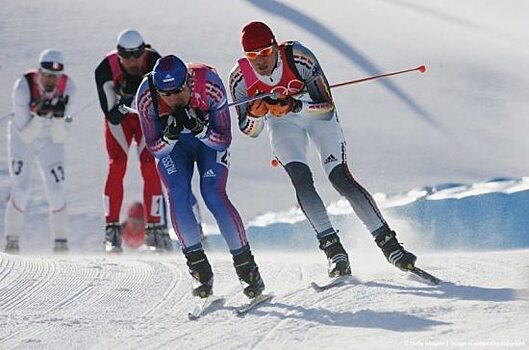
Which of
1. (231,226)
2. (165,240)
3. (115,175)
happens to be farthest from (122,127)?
(231,226)

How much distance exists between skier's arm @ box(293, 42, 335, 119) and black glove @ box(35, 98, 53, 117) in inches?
183

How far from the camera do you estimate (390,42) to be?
2108 centimetres

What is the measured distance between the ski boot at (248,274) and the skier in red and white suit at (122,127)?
10.5 ft

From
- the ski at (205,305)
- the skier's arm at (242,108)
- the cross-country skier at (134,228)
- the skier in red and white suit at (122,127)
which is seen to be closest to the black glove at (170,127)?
the skier's arm at (242,108)

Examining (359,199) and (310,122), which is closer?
(359,199)

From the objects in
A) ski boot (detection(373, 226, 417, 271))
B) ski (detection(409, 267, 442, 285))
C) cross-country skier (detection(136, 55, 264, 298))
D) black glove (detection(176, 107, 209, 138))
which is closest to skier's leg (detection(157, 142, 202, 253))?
cross-country skier (detection(136, 55, 264, 298))

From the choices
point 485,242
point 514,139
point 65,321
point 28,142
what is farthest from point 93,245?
point 65,321

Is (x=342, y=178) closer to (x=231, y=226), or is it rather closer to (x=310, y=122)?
(x=310, y=122)

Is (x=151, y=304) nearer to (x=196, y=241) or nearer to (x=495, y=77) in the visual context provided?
(x=196, y=241)

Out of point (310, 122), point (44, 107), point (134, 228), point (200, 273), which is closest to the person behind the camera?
point (200, 273)

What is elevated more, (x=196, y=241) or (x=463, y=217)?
(x=196, y=241)

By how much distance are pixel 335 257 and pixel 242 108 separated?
109 centimetres

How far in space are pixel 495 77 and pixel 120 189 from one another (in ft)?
32.6

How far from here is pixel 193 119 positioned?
7461 mm
